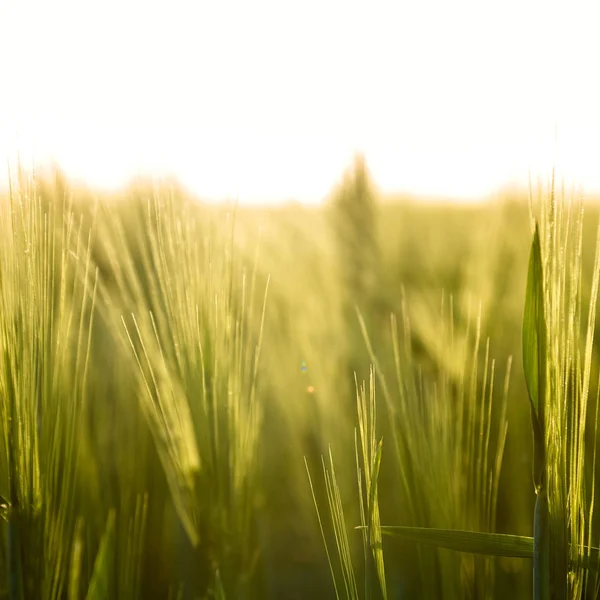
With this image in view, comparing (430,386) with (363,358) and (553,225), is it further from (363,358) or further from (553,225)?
(553,225)

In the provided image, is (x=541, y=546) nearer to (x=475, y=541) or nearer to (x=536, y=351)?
(x=475, y=541)

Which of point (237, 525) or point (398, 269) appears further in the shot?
point (398, 269)

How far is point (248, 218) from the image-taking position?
4.22ft

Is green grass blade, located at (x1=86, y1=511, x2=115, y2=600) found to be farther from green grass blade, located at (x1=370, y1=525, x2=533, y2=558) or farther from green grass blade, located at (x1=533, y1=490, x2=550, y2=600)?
green grass blade, located at (x1=533, y1=490, x2=550, y2=600)

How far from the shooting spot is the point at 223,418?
696mm

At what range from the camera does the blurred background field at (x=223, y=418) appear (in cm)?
63

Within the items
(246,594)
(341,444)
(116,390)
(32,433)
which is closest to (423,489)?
(341,444)

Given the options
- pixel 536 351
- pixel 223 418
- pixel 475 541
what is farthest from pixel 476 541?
pixel 223 418

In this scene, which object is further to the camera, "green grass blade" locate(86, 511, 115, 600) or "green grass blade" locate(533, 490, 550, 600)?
"green grass blade" locate(86, 511, 115, 600)

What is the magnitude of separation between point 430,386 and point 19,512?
526mm

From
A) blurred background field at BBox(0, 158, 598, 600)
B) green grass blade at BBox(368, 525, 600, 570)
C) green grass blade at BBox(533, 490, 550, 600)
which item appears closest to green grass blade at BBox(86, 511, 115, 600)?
blurred background field at BBox(0, 158, 598, 600)

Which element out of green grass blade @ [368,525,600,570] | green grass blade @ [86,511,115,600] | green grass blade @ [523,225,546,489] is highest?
green grass blade @ [523,225,546,489]

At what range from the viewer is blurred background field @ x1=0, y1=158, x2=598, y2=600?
628 millimetres

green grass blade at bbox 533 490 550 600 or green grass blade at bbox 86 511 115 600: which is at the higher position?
green grass blade at bbox 533 490 550 600
